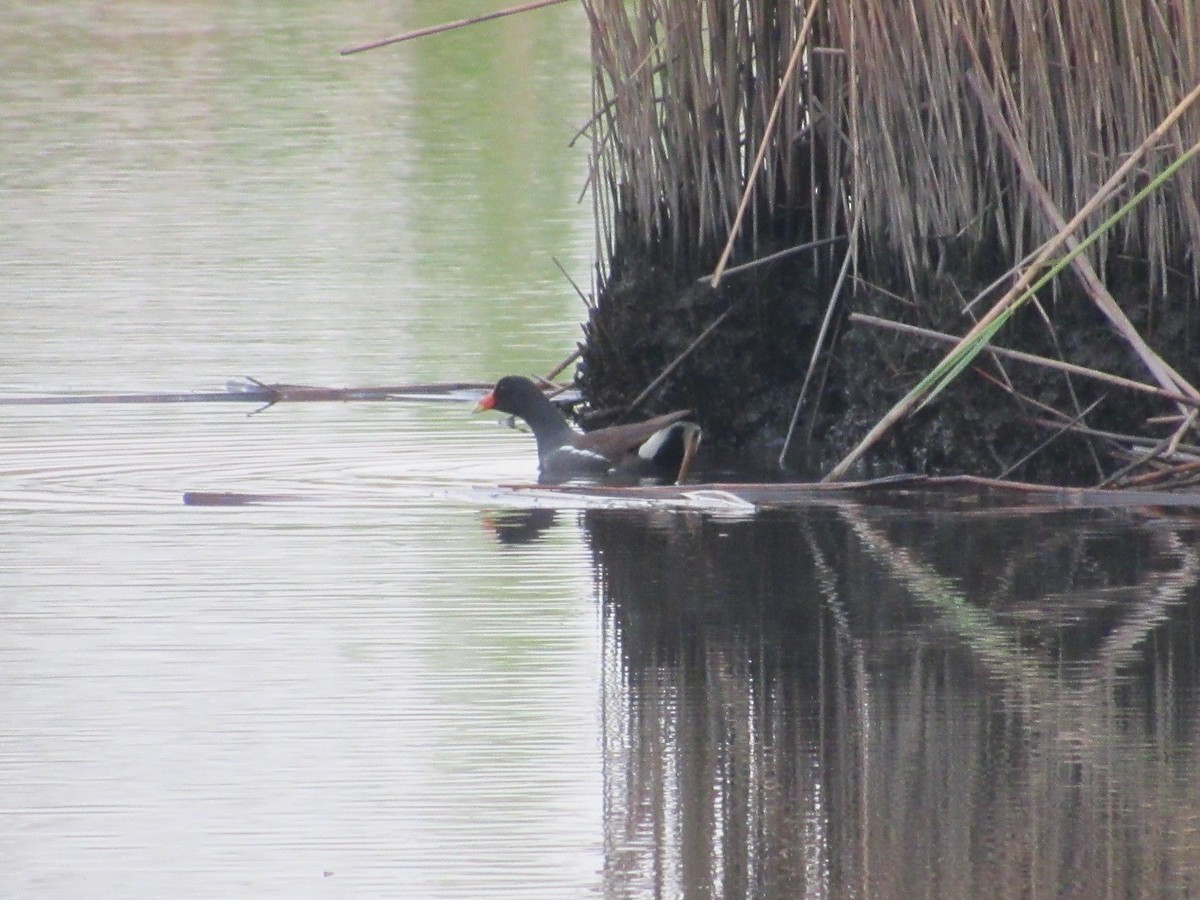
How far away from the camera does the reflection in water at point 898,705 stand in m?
4.69

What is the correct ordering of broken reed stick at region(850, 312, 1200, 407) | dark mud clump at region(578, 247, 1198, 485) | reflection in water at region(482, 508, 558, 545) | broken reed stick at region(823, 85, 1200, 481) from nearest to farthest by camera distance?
broken reed stick at region(823, 85, 1200, 481) < reflection in water at region(482, 508, 558, 545) < broken reed stick at region(850, 312, 1200, 407) < dark mud clump at region(578, 247, 1198, 485)

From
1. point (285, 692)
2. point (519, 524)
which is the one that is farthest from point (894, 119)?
point (285, 692)

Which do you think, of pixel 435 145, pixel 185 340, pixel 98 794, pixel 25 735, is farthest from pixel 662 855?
pixel 435 145

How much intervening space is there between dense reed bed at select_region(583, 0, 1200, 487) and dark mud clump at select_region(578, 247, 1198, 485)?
0.01m

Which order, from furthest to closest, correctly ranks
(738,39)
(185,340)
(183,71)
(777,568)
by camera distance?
(183,71) < (185,340) < (738,39) < (777,568)

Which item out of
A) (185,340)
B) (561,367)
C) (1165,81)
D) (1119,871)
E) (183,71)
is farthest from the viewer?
(183,71)

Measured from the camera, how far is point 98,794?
5.07m

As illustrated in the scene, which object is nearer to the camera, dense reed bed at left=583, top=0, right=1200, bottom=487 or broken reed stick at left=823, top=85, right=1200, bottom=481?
broken reed stick at left=823, top=85, right=1200, bottom=481

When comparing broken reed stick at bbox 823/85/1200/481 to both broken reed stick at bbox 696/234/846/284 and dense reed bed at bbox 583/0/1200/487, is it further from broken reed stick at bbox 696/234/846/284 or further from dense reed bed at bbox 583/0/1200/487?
broken reed stick at bbox 696/234/846/284

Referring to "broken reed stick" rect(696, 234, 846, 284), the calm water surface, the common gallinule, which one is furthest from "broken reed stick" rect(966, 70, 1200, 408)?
the common gallinule

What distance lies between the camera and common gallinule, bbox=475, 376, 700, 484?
8.88 metres

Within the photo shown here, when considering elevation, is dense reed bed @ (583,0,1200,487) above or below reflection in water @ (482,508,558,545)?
above

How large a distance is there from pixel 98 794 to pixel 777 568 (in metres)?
2.50

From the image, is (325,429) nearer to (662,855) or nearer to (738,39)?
(738,39)
